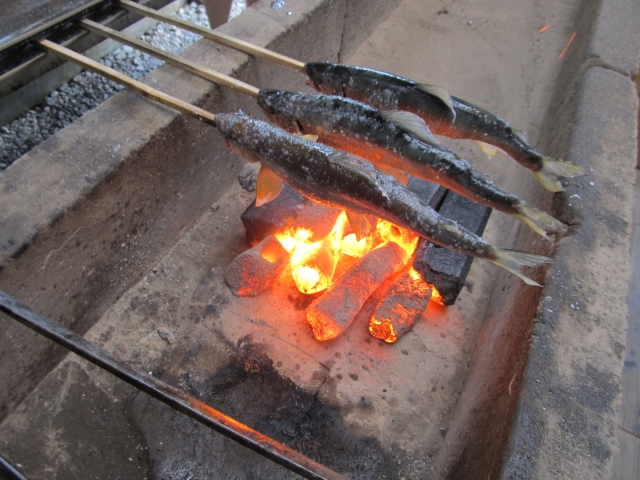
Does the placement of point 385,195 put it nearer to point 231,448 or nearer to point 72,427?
point 231,448

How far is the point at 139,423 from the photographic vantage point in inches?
86.5

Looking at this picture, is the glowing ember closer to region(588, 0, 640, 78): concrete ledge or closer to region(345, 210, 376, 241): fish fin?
region(345, 210, 376, 241): fish fin

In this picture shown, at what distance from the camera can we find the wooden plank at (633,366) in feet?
10.1

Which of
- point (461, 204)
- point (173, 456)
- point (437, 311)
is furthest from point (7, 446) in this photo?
point (461, 204)

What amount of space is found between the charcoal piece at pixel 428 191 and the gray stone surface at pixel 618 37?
5.89ft

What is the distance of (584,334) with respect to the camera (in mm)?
1925

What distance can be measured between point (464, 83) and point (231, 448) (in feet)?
12.7

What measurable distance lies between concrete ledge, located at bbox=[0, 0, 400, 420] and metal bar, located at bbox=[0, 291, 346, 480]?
26.2 inches

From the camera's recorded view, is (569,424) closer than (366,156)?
Yes

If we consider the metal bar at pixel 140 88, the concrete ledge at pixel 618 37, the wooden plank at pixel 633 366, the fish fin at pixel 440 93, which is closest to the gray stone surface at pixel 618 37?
the concrete ledge at pixel 618 37

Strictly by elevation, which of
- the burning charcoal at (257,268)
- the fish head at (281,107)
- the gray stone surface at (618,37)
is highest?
the gray stone surface at (618,37)

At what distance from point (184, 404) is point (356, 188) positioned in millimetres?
1062

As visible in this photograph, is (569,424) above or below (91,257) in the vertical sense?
above

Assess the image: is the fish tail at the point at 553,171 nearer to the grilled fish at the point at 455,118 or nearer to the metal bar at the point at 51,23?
the grilled fish at the point at 455,118
